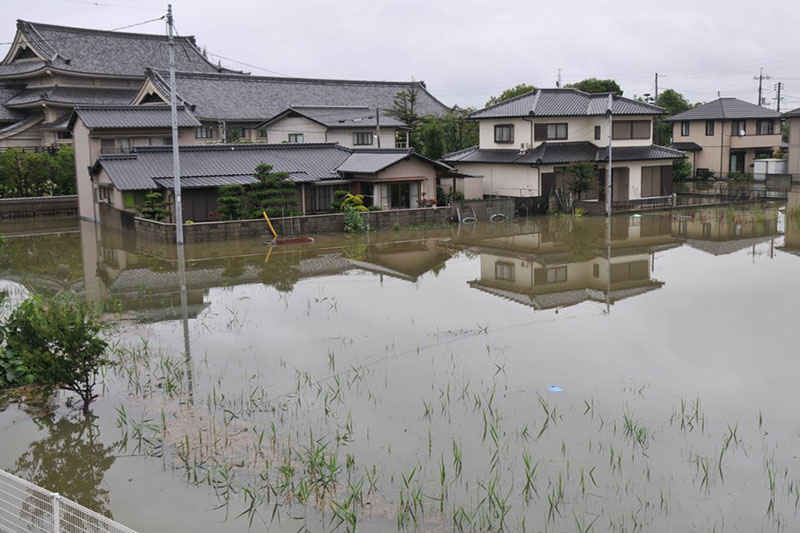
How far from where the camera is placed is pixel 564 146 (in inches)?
1366

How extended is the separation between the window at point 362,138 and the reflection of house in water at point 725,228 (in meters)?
16.5

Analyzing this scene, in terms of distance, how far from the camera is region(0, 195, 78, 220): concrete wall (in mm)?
33375

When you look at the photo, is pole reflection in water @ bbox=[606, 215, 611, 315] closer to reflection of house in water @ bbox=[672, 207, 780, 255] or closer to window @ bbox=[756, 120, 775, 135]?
reflection of house in water @ bbox=[672, 207, 780, 255]

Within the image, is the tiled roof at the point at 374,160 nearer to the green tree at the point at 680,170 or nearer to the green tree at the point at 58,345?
the green tree at the point at 680,170

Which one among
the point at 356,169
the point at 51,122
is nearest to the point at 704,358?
the point at 356,169

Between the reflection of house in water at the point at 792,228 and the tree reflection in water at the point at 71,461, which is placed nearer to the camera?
the tree reflection in water at the point at 71,461

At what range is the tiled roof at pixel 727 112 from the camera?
44.1 m

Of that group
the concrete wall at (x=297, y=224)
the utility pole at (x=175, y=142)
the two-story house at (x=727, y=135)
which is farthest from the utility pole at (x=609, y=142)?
the utility pole at (x=175, y=142)

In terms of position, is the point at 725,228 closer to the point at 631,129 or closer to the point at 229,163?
the point at 631,129

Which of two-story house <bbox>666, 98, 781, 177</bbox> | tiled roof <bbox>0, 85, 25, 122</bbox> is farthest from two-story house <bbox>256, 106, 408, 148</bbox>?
two-story house <bbox>666, 98, 781, 177</bbox>

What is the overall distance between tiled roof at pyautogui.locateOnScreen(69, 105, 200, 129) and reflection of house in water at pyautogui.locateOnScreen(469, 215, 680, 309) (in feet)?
53.0

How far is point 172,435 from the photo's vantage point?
370 inches

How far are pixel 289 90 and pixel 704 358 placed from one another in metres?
36.4

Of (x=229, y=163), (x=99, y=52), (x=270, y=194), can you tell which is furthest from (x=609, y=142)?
(x=99, y=52)
